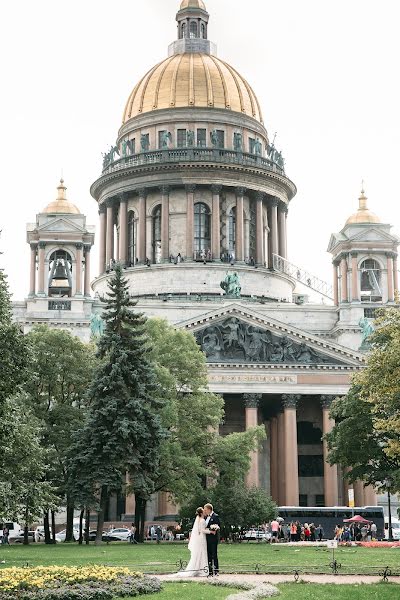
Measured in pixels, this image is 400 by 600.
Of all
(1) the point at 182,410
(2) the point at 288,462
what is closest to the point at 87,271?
(2) the point at 288,462

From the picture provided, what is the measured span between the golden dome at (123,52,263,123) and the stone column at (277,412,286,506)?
110 feet

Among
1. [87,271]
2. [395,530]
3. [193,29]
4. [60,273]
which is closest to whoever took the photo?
[395,530]

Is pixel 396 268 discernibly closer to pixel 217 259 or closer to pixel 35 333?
pixel 217 259

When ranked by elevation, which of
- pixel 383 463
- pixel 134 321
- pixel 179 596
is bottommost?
pixel 179 596

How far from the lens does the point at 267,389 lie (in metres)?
78.1

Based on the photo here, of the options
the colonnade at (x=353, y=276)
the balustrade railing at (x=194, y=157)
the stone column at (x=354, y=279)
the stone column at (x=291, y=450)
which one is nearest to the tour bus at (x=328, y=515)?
the stone column at (x=291, y=450)

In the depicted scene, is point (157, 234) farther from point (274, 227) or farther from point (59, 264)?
point (59, 264)

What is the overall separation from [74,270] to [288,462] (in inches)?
862

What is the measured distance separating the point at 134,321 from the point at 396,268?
42.4 metres

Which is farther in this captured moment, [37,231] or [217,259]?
[217,259]

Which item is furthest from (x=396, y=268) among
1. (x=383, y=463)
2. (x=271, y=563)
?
(x=271, y=563)

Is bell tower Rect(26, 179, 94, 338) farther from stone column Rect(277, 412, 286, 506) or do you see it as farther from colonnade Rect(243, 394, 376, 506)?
stone column Rect(277, 412, 286, 506)

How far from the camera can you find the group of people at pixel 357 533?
5588 cm

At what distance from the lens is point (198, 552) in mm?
→ 26922
